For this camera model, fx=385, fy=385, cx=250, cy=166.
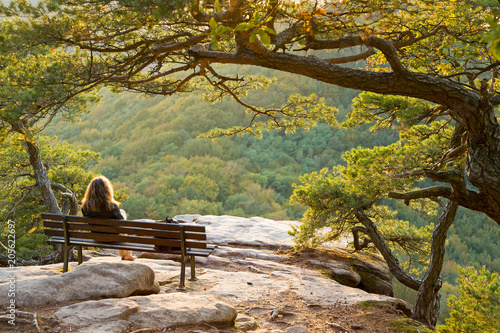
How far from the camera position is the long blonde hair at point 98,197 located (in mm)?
4477

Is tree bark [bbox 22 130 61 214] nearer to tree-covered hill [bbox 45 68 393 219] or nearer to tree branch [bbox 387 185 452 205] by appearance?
tree branch [bbox 387 185 452 205]

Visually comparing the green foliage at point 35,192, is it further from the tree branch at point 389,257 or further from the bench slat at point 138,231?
the tree branch at point 389,257

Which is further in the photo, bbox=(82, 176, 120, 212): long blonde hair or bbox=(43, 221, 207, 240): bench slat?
bbox=(82, 176, 120, 212): long blonde hair

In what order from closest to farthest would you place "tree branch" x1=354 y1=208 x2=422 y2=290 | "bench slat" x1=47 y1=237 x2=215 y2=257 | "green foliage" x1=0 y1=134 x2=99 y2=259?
"bench slat" x1=47 y1=237 x2=215 y2=257
"tree branch" x1=354 y1=208 x2=422 y2=290
"green foliage" x1=0 y1=134 x2=99 y2=259

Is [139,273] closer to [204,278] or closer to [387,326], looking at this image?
[204,278]

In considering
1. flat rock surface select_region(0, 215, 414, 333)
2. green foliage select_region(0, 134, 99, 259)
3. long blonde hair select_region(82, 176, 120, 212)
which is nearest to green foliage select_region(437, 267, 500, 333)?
flat rock surface select_region(0, 215, 414, 333)


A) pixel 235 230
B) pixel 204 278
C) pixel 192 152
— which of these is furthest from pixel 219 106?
pixel 204 278

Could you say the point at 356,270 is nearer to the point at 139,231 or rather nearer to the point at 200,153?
the point at 139,231

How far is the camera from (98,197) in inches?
176

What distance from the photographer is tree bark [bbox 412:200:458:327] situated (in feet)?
18.1

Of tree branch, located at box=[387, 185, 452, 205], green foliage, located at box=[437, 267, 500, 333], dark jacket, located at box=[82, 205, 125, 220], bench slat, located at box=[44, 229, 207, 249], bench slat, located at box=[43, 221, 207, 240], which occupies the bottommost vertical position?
green foliage, located at box=[437, 267, 500, 333]

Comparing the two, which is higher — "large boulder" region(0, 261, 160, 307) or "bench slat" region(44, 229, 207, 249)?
"bench slat" region(44, 229, 207, 249)

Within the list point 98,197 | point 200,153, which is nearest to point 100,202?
point 98,197

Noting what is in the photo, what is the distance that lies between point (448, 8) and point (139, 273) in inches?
191
